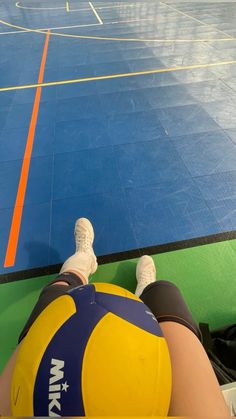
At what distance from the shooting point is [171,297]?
1.78 meters

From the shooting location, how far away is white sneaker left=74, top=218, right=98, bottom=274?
291 cm

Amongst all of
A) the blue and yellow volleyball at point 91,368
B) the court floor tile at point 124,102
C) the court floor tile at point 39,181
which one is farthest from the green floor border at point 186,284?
the court floor tile at point 124,102

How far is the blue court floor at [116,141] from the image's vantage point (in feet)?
11.3

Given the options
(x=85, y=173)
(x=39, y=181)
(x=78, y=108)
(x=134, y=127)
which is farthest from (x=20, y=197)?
(x=78, y=108)

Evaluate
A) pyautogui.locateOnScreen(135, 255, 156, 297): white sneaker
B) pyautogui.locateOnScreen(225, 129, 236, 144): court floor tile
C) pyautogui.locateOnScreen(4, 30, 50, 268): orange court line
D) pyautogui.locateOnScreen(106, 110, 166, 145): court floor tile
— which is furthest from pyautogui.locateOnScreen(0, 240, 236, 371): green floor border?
pyautogui.locateOnScreen(106, 110, 166, 145): court floor tile

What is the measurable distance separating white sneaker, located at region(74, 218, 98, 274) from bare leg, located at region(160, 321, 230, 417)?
1.56 metres

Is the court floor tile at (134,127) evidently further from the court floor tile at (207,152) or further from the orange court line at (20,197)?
the orange court line at (20,197)

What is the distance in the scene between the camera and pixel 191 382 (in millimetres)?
1198

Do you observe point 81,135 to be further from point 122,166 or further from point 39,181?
point 39,181

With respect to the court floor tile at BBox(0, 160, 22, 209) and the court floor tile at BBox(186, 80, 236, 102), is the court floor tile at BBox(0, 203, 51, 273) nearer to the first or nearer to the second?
the court floor tile at BBox(0, 160, 22, 209)

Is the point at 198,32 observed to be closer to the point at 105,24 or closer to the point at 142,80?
the point at 105,24

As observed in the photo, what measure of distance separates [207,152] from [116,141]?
1.59m

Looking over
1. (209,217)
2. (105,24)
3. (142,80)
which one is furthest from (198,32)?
(209,217)

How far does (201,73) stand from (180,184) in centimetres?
449
